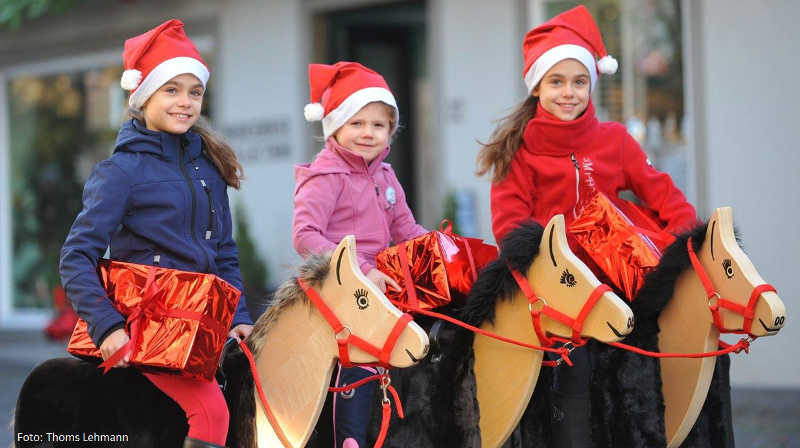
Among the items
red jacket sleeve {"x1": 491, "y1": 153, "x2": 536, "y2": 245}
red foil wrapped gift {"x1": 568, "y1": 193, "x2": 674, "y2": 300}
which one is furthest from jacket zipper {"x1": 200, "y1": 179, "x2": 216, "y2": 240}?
red foil wrapped gift {"x1": 568, "y1": 193, "x2": 674, "y2": 300}

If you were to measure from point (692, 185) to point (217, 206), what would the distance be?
489 cm

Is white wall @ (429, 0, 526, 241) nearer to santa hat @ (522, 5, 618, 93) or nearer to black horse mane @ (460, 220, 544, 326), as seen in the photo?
santa hat @ (522, 5, 618, 93)

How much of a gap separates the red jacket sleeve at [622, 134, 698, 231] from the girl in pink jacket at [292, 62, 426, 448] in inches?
39.2

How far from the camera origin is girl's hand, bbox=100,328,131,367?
3.12m

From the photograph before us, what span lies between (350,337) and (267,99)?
665cm

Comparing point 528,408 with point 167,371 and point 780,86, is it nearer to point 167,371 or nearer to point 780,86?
point 167,371

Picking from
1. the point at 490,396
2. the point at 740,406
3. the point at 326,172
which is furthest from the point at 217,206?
the point at 740,406

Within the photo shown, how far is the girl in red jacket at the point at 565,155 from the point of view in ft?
13.1

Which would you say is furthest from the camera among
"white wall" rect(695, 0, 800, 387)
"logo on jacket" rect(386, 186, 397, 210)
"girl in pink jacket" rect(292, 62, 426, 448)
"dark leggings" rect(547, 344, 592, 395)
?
"white wall" rect(695, 0, 800, 387)

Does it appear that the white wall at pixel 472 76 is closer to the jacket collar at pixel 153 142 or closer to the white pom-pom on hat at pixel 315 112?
the white pom-pom on hat at pixel 315 112

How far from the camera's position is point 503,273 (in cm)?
338

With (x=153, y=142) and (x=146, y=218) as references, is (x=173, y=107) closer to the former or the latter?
(x=153, y=142)

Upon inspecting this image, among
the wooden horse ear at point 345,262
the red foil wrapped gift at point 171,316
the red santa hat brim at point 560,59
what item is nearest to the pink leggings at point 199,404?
the red foil wrapped gift at point 171,316

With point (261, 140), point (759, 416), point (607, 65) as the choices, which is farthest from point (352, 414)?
point (261, 140)
